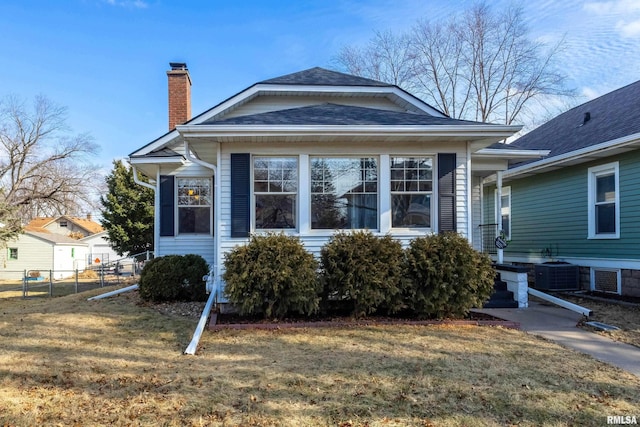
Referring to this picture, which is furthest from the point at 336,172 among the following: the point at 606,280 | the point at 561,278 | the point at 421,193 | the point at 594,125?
the point at 594,125

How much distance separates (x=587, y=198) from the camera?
9594 mm

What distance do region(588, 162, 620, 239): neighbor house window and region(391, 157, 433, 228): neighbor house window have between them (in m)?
4.56

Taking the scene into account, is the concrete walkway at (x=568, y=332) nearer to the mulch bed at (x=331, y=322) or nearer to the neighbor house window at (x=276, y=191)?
the mulch bed at (x=331, y=322)

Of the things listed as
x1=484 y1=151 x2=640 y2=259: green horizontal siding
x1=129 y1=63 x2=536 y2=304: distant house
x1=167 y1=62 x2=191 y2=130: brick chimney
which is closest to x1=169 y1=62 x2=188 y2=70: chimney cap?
x1=167 y1=62 x2=191 y2=130: brick chimney

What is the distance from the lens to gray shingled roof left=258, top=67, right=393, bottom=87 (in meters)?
9.28

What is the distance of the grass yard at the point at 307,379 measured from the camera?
320cm

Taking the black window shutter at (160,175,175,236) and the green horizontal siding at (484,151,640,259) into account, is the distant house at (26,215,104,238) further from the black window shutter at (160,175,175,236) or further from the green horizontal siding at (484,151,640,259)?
the green horizontal siding at (484,151,640,259)

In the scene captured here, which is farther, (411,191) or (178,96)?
(178,96)

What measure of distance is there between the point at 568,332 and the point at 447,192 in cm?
270

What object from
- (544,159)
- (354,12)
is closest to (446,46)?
(354,12)

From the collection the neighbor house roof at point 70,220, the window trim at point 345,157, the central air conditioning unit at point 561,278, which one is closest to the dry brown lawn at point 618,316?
the central air conditioning unit at point 561,278

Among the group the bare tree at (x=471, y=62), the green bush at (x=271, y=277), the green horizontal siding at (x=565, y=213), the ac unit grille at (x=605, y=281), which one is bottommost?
the ac unit grille at (x=605, y=281)
